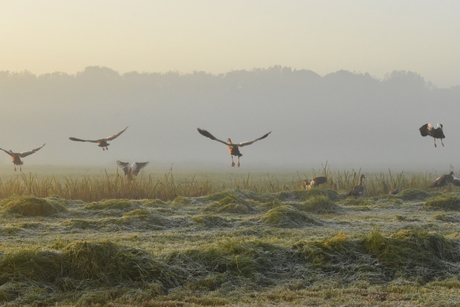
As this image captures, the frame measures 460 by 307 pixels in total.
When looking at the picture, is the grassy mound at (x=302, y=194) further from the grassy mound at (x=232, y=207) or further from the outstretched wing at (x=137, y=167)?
the outstretched wing at (x=137, y=167)

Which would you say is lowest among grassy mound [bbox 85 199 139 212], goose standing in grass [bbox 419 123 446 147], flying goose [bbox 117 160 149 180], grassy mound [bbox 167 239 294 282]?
grassy mound [bbox 167 239 294 282]

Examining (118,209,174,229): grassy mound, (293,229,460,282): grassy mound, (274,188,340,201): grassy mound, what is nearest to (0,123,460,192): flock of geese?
(274,188,340,201): grassy mound

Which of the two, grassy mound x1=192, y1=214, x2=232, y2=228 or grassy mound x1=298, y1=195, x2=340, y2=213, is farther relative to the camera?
grassy mound x1=298, y1=195, x2=340, y2=213

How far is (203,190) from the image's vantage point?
17922mm

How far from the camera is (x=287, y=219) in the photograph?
10.2 meters

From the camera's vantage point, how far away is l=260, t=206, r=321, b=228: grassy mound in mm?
10094

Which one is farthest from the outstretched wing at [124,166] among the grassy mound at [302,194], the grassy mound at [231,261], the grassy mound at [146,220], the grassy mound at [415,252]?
the grassy mound at [415,252]

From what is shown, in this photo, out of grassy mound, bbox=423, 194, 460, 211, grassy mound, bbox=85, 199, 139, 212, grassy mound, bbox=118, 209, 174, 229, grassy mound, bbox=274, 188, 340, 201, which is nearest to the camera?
grassy mound, bbox=118, 209, 174, 229

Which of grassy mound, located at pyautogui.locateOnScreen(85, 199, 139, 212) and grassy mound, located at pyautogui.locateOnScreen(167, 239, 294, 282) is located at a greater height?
grassy mound, located at pyautogui.locateOnScreen(85, 199, 139, 212)

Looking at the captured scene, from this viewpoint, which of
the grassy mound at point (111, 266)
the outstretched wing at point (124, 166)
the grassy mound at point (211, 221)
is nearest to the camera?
the grassy mound at point (111, 266)

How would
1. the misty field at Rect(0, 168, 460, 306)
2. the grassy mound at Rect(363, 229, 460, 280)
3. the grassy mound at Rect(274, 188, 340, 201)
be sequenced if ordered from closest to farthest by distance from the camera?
the misty field at Rect(0, 168, 460, 306) → the grassy mound at Rect(363, 229, 460, 280) → the grassy mound at Rect(274, 188, 340, 201)

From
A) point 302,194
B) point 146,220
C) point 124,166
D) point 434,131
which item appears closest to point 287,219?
point 146,220

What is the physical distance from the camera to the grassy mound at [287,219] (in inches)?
397

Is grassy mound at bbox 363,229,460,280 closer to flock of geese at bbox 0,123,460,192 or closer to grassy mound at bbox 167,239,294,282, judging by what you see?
grassy mound at bbox 167,239,294,282
